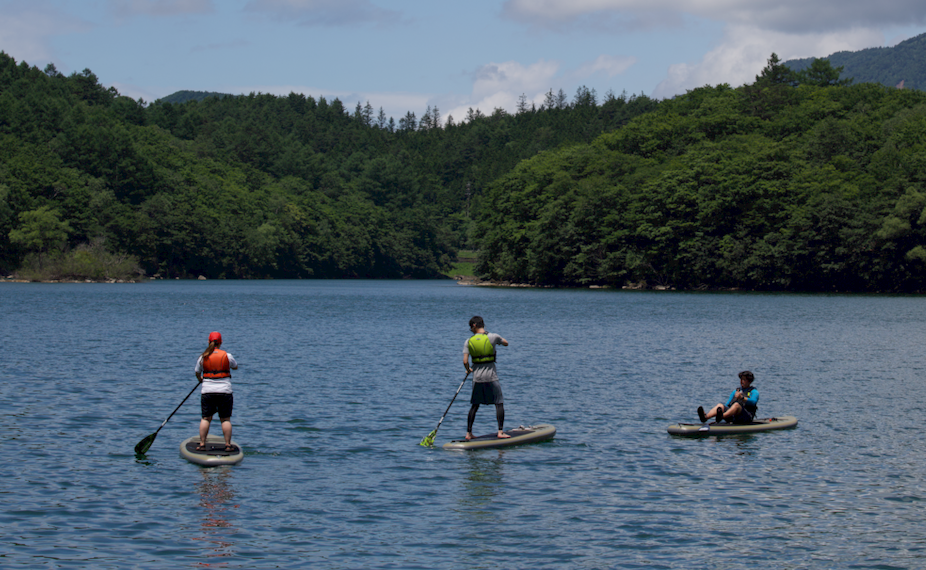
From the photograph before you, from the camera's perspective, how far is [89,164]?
17362cm

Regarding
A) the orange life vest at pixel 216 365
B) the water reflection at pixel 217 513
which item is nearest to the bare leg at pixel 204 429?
the water reflection at pixel 217 513

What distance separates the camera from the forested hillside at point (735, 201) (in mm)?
110625

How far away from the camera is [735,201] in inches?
4651

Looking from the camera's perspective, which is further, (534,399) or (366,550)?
(534,399)

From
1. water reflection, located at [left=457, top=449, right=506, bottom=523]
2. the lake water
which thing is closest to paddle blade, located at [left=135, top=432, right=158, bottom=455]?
the lake water

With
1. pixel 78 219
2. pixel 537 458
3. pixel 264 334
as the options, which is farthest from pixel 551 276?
pixel 537 458

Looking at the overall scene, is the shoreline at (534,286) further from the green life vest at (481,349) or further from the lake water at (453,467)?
the green life vest at (481,349)

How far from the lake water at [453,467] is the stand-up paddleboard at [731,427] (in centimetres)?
25

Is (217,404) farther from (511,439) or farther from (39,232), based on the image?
(39,232)

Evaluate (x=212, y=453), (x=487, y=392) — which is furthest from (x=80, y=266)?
(x=487, y=392)

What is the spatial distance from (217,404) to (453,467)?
4.81 metres

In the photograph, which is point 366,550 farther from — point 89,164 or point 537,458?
point 89,164

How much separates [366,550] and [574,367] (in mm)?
24682

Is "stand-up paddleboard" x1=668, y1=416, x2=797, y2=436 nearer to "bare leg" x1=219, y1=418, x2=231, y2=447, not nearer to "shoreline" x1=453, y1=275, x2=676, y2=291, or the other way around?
"bare leg" x1=219, y1=418, x2=231, y2=447
